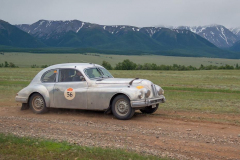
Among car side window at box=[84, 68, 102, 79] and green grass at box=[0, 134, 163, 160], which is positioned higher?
car side window at box=[84, 68, 102, 79]

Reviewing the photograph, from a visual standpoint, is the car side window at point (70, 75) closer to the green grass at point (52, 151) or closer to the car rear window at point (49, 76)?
the car rear window at point (49, 76)

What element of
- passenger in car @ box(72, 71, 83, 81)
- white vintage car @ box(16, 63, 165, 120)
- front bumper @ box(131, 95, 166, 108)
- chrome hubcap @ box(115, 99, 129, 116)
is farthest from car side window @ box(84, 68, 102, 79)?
front bumper @ box(131, 95, 166, 108)

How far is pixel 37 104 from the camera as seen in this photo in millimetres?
13227

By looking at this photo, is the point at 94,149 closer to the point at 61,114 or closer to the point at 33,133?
the point at 33,133

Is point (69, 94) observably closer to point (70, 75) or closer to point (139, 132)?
point (70, 75)

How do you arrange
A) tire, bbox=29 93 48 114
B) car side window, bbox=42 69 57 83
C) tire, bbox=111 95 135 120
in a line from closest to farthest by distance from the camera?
tire, bbox=111 95 135 120
tire, bbox=29 93 48 114
car side window, bbox=42 69 57 83

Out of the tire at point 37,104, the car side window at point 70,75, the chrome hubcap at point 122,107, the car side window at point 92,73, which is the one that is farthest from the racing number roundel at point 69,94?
the chrome hubcap at point 122,107

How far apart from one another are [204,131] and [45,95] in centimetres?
621

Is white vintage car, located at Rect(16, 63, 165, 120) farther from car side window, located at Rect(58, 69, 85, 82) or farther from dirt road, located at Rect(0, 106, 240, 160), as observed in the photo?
dirt road, located at Rect(0, 106, 240, 160)

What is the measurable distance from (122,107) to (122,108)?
34mm

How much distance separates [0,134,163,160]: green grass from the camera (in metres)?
7.36

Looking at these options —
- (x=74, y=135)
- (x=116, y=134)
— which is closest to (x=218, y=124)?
(x=116, y=134)

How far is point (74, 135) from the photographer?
949 cm

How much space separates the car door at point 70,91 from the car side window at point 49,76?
0.92 feet
